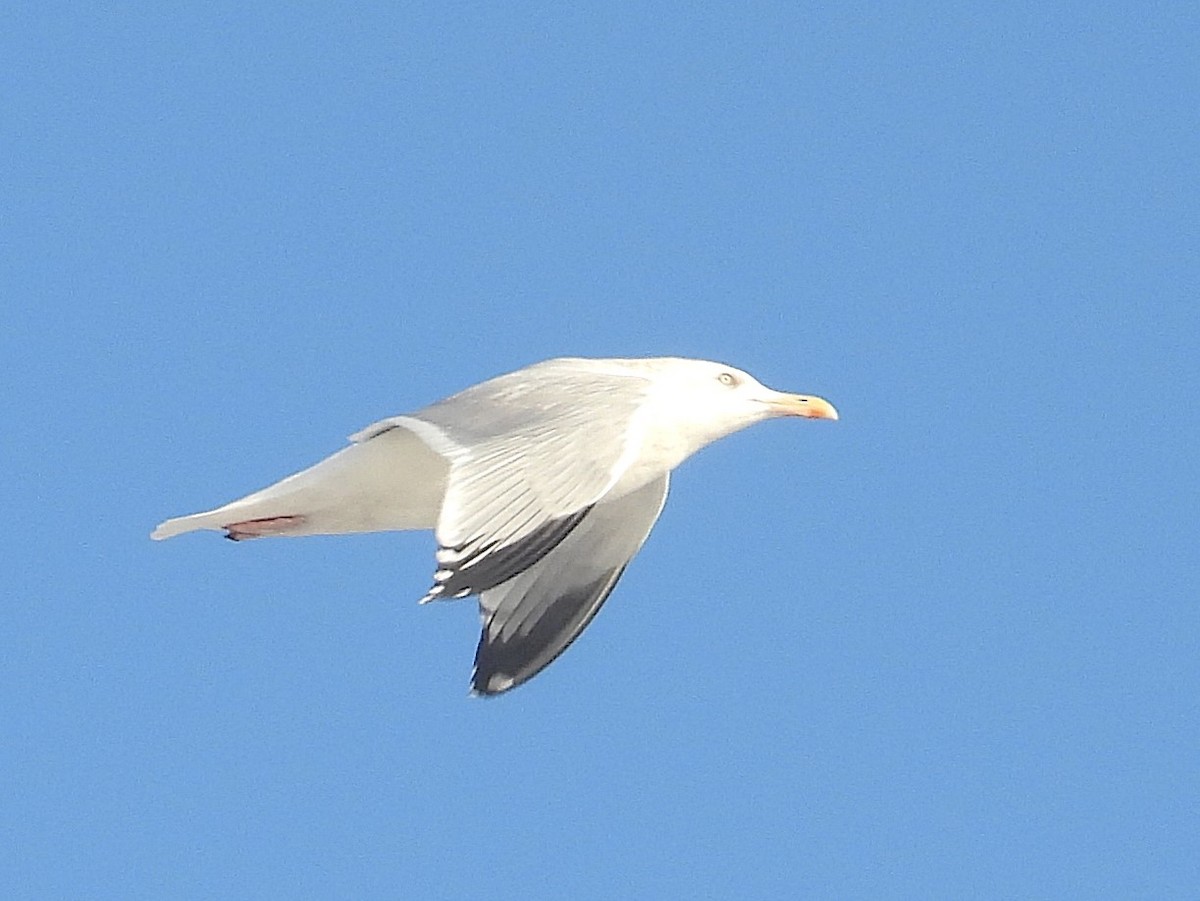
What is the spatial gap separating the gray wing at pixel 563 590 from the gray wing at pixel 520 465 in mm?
1040

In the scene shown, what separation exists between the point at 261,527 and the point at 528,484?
6.53ft

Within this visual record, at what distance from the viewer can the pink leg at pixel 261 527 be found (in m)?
8.55

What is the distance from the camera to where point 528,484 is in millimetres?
6891

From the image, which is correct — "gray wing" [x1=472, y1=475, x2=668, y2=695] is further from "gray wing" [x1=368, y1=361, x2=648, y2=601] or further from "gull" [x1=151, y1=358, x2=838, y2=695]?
"gray wing" [x1=368, y1=361, x2=648, y2=601]

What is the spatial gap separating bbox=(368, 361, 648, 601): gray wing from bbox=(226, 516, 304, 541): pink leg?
37.7 inches

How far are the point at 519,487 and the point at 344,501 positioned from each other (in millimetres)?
1673

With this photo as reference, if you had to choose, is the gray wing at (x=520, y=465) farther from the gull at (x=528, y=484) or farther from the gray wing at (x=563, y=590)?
the gray wing at (x=563, y=590)

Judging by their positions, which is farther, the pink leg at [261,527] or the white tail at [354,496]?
the pink leg at [261,527]

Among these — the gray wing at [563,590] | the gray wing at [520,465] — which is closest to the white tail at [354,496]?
the gray wing at [563,590]

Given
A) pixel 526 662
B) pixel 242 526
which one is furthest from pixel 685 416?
pixel 242 526

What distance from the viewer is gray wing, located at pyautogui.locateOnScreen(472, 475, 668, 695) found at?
28.4 ft

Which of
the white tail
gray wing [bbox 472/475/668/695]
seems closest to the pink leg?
the white tail

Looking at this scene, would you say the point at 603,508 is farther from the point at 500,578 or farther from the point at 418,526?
the point at 500,578

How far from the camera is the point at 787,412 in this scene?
888 centimetres
